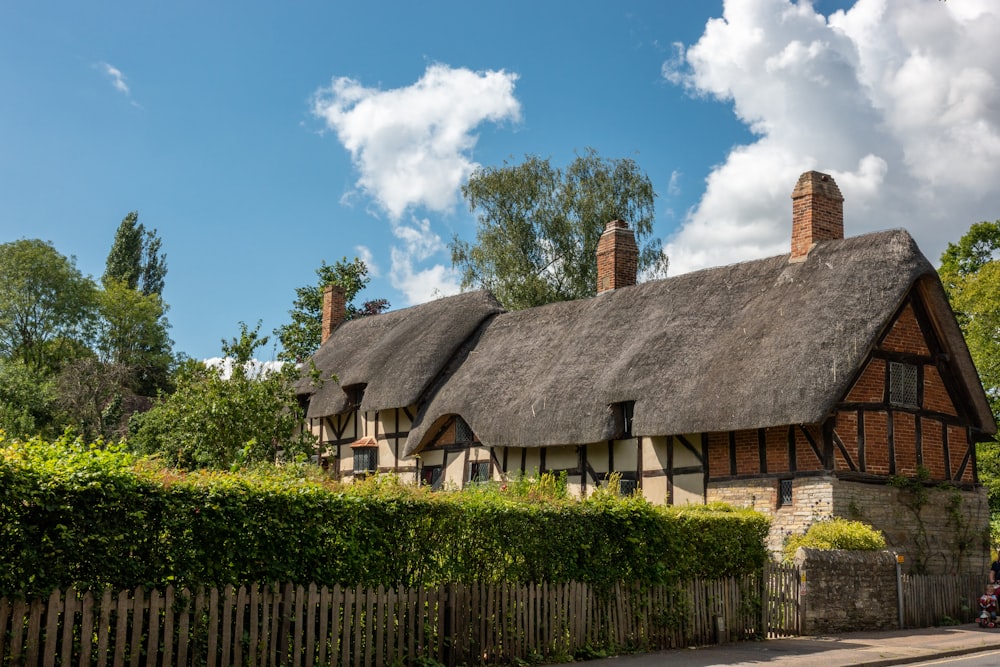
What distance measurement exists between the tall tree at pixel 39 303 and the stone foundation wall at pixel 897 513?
41.9m

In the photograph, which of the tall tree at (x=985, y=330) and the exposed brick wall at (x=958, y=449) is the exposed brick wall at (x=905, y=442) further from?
the tall tree at (x=985, y=330)

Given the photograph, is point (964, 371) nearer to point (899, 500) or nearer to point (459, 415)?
point (899, 500)

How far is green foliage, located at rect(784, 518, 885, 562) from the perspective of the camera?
50.7 feet

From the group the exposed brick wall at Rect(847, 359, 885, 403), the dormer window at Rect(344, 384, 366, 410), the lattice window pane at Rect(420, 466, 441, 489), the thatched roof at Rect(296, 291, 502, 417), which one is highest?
the thatched roof at Rect(296, 291, 502, 417)

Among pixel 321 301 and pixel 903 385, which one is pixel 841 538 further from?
pixel 321 301

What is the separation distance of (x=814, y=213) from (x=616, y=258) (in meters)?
6.40

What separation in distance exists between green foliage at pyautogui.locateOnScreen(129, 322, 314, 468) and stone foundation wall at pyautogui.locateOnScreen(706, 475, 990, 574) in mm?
9914

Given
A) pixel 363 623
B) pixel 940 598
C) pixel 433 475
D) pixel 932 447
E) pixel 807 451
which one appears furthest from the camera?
pixel 433 475

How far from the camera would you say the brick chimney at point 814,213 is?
69.4 feet

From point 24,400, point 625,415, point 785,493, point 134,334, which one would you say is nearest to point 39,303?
point 134,334

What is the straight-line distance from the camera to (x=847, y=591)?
15047 mm

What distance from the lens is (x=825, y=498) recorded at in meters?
17.1

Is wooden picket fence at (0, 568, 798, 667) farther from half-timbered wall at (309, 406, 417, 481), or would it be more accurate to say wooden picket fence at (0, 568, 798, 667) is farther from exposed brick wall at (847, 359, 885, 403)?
half-timbered wall at (309, 406, 417, 481)

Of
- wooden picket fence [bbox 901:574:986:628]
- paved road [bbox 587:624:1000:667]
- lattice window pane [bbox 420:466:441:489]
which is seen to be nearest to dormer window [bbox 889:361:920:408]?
wooden picket fence [bbox 901:574:986:628]
